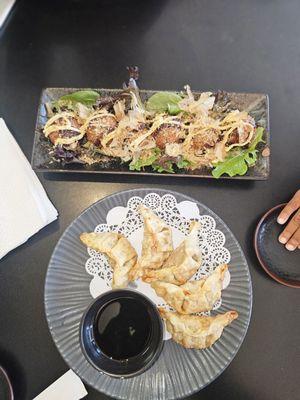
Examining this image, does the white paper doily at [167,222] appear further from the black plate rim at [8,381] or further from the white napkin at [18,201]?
the black plate rim at [8,381]

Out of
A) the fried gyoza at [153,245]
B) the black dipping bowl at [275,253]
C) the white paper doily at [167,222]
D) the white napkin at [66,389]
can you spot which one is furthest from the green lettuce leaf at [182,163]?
the white napkin at [66,389]

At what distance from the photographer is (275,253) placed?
1.78 meters

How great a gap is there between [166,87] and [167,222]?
2.40 feet

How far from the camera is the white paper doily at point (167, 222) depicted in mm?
1672

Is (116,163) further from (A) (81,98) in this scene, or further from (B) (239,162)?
(B) (239,162)

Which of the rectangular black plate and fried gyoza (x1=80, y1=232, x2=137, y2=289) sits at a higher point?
the rectangular black plate

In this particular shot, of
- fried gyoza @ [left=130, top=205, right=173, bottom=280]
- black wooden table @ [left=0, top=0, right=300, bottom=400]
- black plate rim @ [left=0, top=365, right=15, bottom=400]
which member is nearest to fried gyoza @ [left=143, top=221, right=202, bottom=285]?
fried gyoza @ [left=130, top=205, right=173, bottom=280]

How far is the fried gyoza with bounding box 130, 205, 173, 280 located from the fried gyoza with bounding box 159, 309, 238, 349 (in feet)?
0.63

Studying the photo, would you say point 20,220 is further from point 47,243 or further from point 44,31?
point 44,31

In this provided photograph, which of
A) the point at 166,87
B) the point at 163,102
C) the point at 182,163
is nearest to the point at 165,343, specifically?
the point at 182,163

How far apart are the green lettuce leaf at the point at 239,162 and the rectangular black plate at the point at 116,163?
0.08 ft

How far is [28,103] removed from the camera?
204 cm

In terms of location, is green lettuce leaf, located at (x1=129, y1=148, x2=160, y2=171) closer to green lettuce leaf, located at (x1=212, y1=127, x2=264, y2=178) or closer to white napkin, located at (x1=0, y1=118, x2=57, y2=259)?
green lettuce leaf, located at (x1=212, y1=127, x2=264, y2=178)

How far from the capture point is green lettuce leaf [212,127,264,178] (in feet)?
5.90
